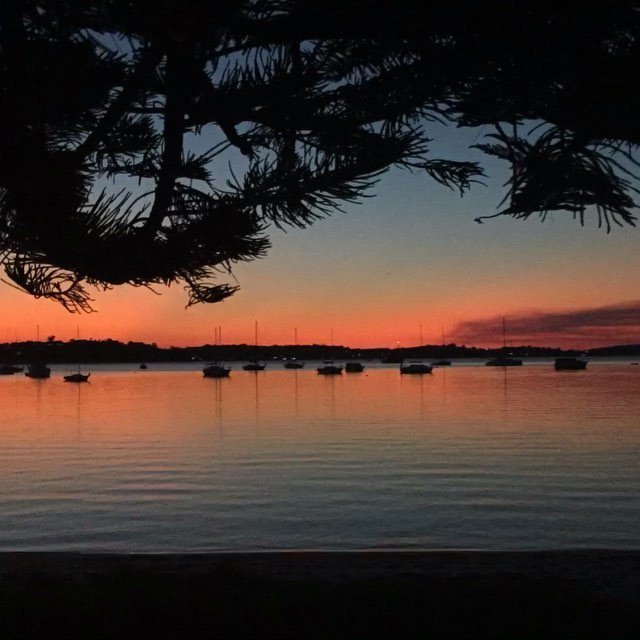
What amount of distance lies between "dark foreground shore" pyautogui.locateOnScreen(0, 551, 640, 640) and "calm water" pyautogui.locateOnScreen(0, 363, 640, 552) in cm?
1338

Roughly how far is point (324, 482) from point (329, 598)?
25.7m

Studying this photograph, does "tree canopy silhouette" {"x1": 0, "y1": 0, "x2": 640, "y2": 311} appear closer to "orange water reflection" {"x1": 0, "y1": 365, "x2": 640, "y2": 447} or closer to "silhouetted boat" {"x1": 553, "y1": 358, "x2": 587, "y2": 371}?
"orange water reflection" {"x1": 0, "y1": 365, "x2": 640, "y2": 447}

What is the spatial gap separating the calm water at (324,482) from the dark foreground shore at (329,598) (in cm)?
1338

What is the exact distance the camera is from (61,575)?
6.98 metres

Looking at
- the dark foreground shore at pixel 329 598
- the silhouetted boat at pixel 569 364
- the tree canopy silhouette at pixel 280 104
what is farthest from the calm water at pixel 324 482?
the silhouetted boat at pixel 569 364

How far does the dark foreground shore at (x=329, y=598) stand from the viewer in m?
5.53

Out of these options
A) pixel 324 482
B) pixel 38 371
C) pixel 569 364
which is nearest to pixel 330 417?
pixel 324 482

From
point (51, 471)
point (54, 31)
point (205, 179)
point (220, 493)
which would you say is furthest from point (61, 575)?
point (51, 471)

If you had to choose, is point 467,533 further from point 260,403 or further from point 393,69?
point 260,403

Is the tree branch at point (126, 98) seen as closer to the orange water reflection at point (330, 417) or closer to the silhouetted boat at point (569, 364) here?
the orange water reflection at point (330, 417)

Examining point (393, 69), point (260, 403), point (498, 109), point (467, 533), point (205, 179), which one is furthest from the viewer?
point (260, 403)

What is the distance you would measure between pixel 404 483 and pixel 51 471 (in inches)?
602

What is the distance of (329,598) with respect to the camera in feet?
19.9

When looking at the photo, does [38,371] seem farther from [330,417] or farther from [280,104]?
[280,104]
